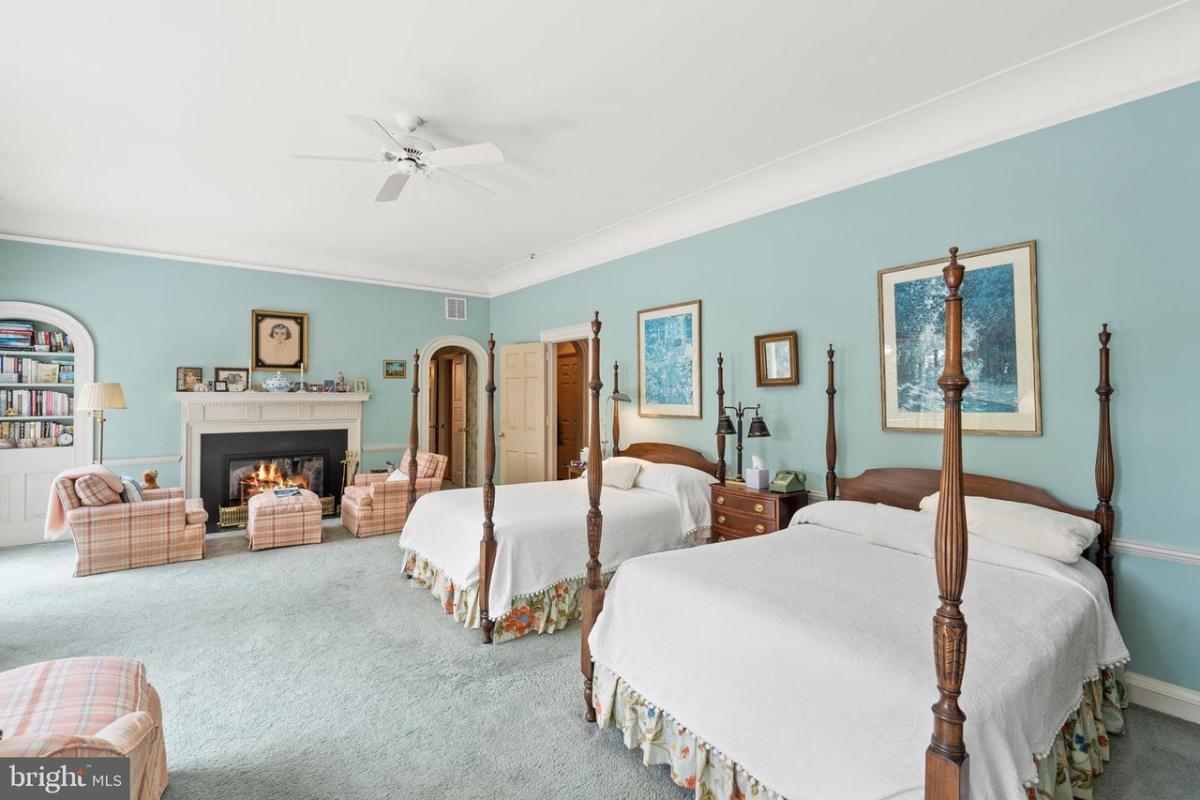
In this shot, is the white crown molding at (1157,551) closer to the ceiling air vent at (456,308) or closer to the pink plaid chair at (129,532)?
the pink plaid chair at (129,532)

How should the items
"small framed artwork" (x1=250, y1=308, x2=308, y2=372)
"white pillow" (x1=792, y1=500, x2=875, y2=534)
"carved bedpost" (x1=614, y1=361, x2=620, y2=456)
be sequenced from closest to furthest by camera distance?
1. "white pillow" (x1=792, y1=500, x2=875, y2=534)
2. "carved bedpost" (x1=614, y1=361, x2=620, y2=456)
3. "small framed artwork" (x1=250, y1=308, x2=308, y2=372)

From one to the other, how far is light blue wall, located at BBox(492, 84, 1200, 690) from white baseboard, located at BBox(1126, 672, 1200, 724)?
47mm

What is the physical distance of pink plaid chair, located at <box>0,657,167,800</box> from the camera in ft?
4.22

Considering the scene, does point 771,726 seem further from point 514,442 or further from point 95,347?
point 95,347

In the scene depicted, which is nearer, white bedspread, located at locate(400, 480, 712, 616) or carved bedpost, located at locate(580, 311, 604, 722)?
carved bedpost, located at locate(580, 311, 604, 722)

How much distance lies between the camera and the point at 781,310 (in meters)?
4.14

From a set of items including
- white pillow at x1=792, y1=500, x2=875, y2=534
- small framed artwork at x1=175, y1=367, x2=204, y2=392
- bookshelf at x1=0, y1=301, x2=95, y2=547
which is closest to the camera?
white pillow at x1=792, y1=500, x2=875, y2=534

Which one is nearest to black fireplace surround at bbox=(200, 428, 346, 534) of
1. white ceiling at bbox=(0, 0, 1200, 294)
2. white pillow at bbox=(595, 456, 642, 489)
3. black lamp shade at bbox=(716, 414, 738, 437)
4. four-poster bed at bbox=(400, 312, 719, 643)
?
white ceiling at bbox=(0, 0, 1200, 294)

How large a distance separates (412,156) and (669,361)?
106 inches

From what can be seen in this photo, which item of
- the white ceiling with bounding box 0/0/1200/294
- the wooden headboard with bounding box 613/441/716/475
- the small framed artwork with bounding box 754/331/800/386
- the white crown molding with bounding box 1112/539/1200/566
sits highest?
the white ceiling with bounding box 0/0/1200/294

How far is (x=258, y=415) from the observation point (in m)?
6.04

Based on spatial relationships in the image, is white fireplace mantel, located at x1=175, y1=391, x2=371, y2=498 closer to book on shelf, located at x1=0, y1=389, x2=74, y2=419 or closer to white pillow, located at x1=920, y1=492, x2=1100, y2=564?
book on shelf, located at x1=0, y1=389, x2=74, y2=419

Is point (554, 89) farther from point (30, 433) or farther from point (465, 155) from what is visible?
point (30, 433)

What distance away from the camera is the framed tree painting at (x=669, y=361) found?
4816 mm
